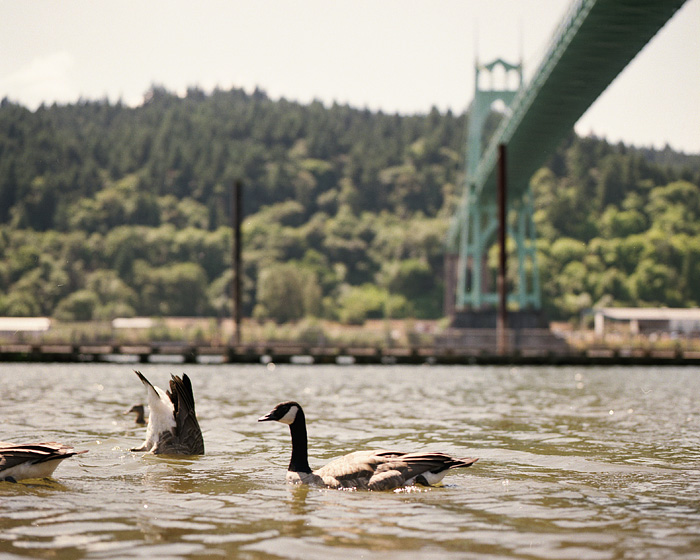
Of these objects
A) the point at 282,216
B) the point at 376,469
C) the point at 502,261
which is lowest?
the point at 376,469

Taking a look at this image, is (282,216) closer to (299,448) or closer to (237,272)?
(237,272)

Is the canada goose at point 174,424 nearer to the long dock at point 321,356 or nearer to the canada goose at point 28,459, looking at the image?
the canada goose at point 28,459

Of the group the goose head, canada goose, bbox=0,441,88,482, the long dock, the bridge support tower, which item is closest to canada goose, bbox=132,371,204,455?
the goose head

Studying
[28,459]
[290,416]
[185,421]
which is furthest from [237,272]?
[28,459]

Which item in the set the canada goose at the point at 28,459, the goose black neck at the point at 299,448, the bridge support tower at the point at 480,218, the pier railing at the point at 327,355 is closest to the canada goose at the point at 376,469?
the goose black neck at the point at 299,448

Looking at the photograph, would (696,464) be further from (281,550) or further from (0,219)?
(0,219)

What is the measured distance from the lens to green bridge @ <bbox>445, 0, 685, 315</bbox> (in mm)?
35469

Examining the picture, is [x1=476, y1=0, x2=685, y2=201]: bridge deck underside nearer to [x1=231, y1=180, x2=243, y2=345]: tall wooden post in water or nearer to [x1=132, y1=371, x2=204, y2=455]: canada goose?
[x1=231, y1=180, x2=243, y2=345]: tall wooden post in water

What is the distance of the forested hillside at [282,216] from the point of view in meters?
125

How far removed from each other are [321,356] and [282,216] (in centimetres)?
10591

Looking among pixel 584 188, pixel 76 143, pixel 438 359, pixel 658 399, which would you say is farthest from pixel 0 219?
pixel 658 399

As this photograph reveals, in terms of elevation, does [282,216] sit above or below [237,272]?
above

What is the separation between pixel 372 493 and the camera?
8.50 m

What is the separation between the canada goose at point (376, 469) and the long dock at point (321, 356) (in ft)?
108
